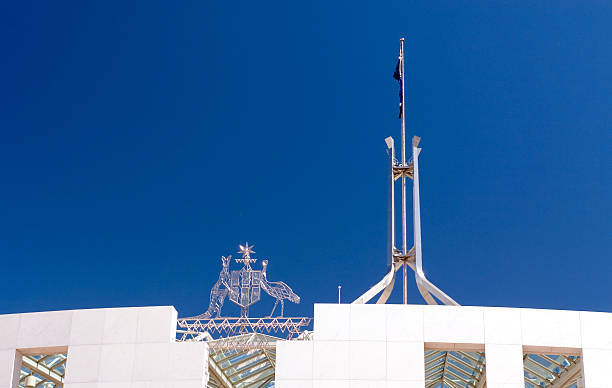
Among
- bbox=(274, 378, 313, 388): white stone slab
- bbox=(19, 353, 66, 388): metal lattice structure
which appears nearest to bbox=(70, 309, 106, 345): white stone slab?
bbox=(19, 353, 66, 388): metal lattice structure

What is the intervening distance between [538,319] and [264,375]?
653 inches

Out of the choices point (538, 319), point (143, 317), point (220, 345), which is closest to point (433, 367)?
point (538, 319)

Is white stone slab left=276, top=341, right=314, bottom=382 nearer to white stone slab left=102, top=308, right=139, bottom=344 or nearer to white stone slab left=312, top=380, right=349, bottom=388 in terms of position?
white stone slab left=312, top=380, right=349, bottom=388

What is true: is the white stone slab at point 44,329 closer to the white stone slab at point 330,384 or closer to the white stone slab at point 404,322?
the white stone slab at point 330,384

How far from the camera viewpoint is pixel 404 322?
2627 centimetres

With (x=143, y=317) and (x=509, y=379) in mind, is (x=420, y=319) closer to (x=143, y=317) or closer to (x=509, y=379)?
(x=509, y=379)

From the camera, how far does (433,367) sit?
3678 cm

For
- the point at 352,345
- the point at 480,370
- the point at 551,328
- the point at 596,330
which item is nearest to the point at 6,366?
the point at 352,345

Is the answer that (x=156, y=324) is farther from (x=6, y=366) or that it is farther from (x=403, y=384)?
(x=403, y=384)

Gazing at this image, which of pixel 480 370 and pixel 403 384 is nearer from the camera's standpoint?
pixel 403 384

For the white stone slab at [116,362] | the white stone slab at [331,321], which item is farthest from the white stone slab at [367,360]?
the white stone slab at [116,362]

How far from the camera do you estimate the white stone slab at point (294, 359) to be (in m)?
25.7

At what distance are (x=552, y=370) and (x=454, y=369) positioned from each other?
23.9 ft

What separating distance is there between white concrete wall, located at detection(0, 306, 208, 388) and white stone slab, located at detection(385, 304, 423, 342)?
21.8 feet
